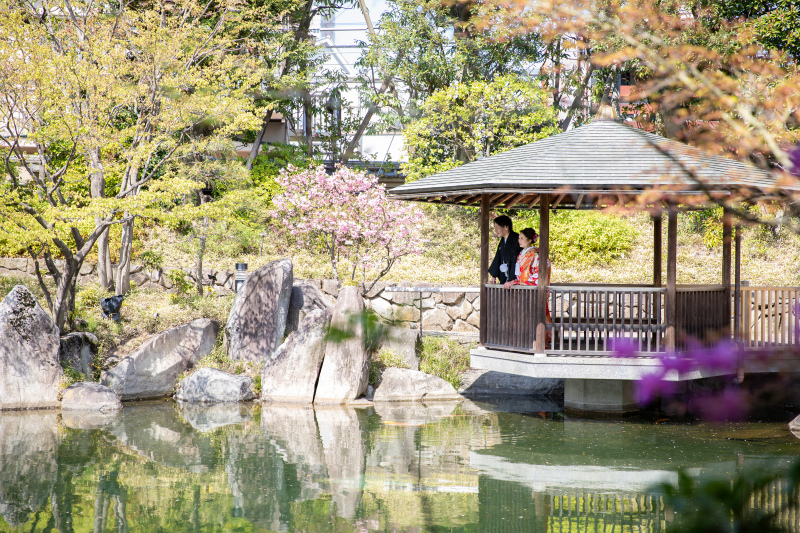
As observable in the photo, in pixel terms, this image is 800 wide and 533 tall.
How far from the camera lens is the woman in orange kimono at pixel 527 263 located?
8.01 metres

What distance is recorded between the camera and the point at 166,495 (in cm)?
570

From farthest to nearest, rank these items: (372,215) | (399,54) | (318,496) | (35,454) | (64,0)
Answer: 1. (399,54)
2. (372,215)
3. (64,0)
4. (35,454)
5. (318,496)

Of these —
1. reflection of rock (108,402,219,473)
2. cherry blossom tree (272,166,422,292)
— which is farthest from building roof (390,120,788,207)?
reflection of rock (108,402,219,473)

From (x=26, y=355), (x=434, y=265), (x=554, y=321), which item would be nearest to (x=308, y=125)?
(x=434, y=265)

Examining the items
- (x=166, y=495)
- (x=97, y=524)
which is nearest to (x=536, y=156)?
(x=166, y=495)

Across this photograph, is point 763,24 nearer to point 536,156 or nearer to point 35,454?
point 536,156

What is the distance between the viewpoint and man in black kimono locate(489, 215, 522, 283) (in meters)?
8.22

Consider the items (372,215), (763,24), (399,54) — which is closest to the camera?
(763,24)

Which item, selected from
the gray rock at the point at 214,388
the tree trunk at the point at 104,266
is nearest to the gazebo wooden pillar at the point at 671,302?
the gray rock at the point at 214,388

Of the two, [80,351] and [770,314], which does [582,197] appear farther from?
[80,351]

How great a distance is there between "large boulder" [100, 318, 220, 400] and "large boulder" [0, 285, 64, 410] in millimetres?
696

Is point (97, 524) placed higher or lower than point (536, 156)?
lower

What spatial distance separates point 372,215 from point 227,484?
6469 millimetres

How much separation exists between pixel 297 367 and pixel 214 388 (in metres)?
1.16
